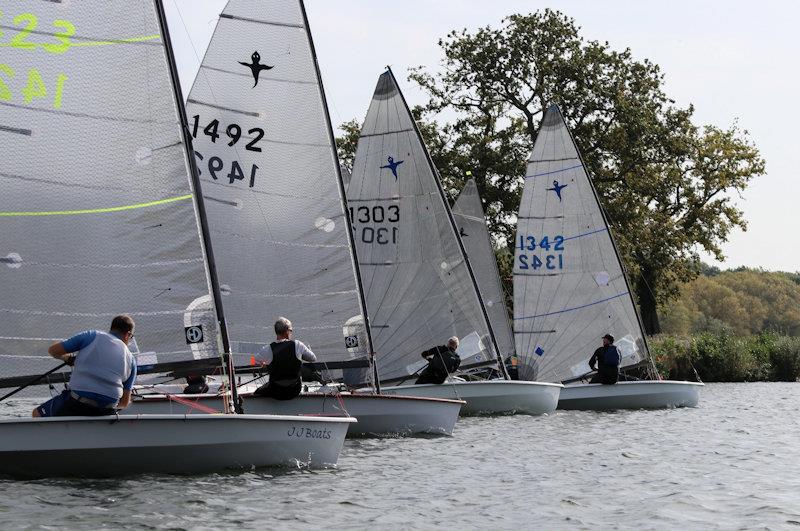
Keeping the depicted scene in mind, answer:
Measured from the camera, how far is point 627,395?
899 inches

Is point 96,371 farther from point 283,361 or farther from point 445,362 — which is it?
point 445,362

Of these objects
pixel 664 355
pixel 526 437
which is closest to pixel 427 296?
pixel 526 437

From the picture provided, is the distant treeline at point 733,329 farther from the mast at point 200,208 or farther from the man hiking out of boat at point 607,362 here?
the mast at point 200,208

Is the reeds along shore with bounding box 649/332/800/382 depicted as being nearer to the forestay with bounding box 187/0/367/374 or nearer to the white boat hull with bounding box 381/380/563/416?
the white boat hull with bounding box 381/380/563/416

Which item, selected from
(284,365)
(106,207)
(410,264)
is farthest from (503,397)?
(106,207)

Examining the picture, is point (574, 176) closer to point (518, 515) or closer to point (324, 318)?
point (324, 318)

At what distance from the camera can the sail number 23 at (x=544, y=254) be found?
2458cm

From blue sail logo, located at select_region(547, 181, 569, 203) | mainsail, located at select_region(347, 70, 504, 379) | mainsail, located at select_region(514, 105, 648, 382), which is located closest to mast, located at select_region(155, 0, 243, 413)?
mainsail, located at select_region(347, 70, 504, 379)

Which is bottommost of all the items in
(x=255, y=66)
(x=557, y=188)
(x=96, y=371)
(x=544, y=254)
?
(x=96, y=371)

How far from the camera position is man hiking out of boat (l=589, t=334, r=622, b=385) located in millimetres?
22828

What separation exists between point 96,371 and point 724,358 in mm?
27873

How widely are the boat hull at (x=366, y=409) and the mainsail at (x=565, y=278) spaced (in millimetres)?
8185

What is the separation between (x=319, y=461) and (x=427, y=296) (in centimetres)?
891

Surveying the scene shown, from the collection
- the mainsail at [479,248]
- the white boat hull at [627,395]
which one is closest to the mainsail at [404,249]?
the white boat hull at [627,395]
